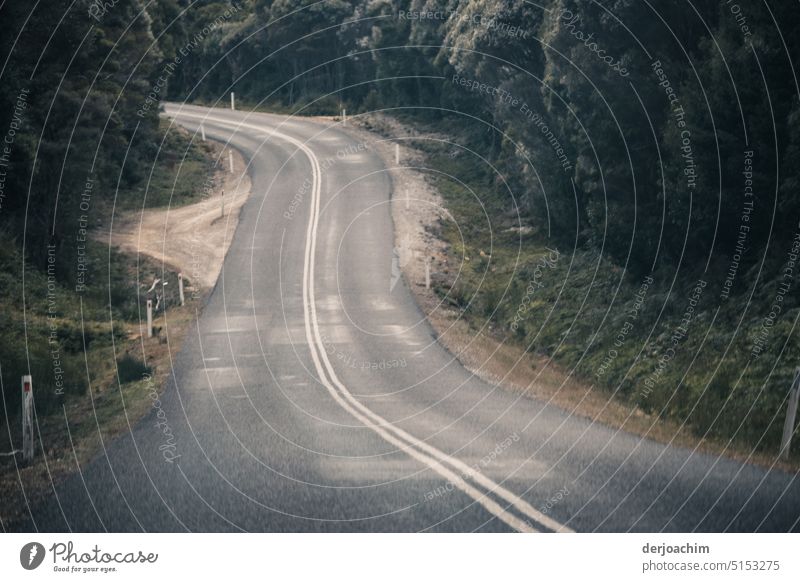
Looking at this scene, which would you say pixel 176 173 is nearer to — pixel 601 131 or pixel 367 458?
pixel 601 131

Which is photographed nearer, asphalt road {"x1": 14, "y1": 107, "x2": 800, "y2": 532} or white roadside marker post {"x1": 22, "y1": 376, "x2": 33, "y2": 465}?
asphalt road {"x1": 14, "y1": 107, "x2": 800, "y2": 532}

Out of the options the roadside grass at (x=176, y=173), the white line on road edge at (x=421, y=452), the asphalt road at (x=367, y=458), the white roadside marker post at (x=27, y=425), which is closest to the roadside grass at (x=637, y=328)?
the asphalt road at (x=367, y=458)

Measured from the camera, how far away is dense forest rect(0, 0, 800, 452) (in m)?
19.4

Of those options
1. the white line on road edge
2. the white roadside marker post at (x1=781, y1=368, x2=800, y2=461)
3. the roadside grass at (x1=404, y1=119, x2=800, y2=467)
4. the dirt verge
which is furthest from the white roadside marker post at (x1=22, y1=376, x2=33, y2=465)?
the white roadside marker post at (x1=781, y1=368, x2=800, y2=461)

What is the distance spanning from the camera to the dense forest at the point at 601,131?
765 inches

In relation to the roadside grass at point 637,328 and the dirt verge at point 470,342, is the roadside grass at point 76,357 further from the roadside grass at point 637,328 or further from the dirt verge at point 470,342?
the roadside grass at point 637,328

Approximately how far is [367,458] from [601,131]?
1540 cm

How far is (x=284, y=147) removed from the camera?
181ft

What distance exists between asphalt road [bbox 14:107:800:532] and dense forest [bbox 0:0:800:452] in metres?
4.34

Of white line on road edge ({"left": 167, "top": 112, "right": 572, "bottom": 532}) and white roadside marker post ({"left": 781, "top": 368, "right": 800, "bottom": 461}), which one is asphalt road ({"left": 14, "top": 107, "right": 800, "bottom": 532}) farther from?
white roadside marker post ({"left": 781, "top": 368, "right": 800, "bottom": 461})

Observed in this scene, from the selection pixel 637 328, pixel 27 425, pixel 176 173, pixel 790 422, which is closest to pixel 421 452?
pixel 790 422

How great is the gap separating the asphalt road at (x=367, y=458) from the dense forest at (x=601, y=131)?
434 cm

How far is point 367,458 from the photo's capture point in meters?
12.7

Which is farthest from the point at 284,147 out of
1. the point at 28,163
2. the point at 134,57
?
the point at 28,163
